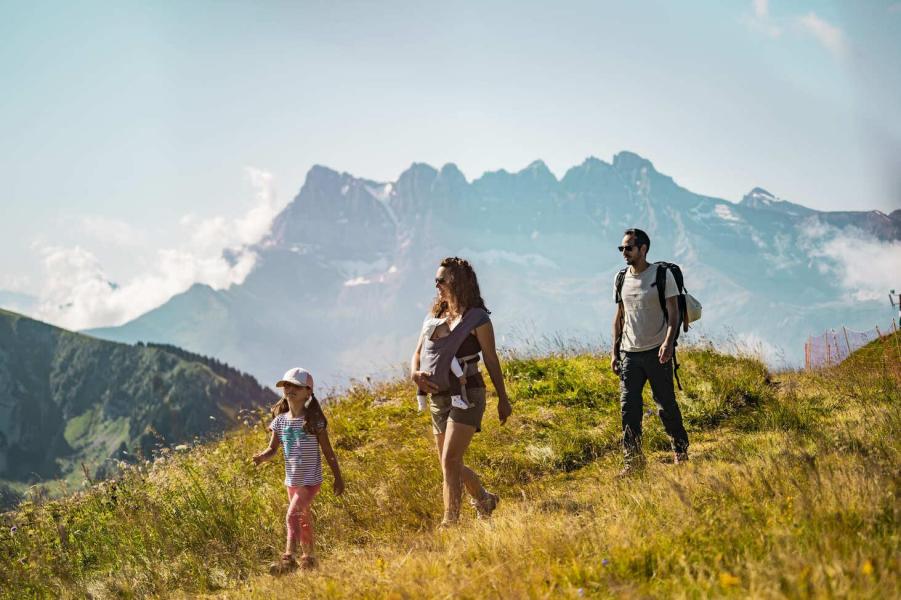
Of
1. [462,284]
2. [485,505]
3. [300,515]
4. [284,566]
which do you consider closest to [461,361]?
[462,284]

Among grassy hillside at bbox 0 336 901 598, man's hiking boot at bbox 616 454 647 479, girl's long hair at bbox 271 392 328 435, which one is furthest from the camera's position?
man's hiking boot at bbox 616 454 647 479

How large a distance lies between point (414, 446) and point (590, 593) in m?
5.69

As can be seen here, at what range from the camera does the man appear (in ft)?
21.3

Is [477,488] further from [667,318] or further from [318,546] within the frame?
[667,318]

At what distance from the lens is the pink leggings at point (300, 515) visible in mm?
5539

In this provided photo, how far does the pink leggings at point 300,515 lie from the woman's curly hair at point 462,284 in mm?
2129

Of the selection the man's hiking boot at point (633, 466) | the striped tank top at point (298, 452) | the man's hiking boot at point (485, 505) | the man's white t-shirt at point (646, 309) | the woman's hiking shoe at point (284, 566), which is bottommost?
the woman's hiking shoe at point (284, 566)

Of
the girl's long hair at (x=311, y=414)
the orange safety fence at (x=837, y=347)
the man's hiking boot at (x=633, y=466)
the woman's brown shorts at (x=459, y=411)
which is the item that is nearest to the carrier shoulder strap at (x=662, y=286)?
the man's hiking boot at (x=633, y=466)

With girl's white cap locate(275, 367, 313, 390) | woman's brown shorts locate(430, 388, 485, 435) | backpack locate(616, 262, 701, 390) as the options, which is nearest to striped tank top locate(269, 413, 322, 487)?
girl's white cap locate(275, 367, 313, 390)

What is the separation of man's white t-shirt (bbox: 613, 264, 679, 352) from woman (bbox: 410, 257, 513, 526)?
1.94 meters

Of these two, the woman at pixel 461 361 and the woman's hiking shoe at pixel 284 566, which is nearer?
the woman's hiking shoe at pixel 284 566

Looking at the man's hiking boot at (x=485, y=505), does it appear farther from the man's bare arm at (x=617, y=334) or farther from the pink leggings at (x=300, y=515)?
the man's bare arm at (x=617, y=334)

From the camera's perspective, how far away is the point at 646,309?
6.57 m

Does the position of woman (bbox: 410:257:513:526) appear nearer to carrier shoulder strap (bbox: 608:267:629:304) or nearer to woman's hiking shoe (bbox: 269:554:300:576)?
woman's hiking shoe (bbox: 269:554:300:576)
